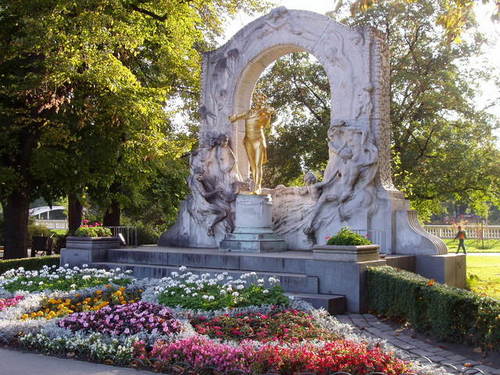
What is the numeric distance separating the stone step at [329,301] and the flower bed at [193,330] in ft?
2.29

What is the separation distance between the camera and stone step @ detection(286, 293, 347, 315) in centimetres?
968

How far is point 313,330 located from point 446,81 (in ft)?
52.3

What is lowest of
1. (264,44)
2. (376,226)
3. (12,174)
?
(376,226)

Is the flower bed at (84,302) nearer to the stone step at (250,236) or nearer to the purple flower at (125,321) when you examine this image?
the purple flower at (125,321)

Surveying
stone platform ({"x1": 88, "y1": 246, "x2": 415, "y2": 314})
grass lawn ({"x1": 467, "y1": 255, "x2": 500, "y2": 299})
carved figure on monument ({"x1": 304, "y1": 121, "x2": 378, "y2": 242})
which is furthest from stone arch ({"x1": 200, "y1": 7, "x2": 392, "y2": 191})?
stone platform ({"x1": 88, "y1": 246, "x2": 415, "y2": 314})

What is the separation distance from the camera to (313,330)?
7594 mm

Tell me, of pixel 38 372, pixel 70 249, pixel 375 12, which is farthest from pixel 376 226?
pixel 375 12

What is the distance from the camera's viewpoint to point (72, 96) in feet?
58.5

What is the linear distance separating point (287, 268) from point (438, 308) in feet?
14.0

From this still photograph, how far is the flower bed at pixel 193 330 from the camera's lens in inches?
238

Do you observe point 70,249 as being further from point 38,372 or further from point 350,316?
point 38,372

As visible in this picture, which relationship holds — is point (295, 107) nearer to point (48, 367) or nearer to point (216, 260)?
point (216, 260)

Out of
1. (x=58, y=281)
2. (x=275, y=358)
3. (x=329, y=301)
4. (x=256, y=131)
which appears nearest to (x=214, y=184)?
(x=256, y=131)

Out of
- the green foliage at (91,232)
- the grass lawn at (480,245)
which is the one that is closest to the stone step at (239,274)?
the green foliage at (91,232)
